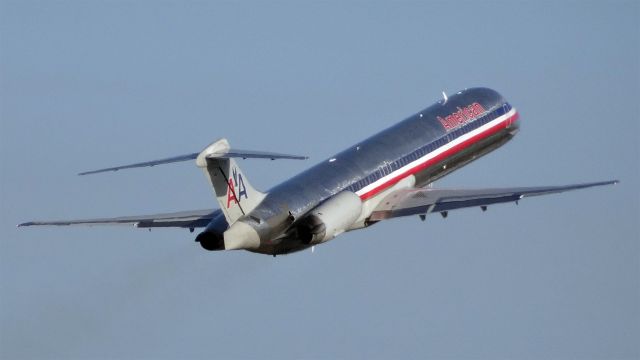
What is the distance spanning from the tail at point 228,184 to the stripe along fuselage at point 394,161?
0.51m

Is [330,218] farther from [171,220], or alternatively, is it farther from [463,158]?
[463,158]

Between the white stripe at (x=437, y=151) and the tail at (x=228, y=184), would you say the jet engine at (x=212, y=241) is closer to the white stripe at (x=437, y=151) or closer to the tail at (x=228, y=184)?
the tail at (x=228, y=184)

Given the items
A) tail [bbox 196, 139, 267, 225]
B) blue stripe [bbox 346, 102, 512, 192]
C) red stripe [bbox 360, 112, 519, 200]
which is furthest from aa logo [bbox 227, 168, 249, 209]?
red stripe [bbox 360, 112, 519, 200]

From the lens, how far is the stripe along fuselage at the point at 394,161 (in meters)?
80.9

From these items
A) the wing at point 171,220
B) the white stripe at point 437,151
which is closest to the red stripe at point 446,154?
the white stripe at point 437,151

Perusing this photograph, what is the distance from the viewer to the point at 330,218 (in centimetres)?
8144

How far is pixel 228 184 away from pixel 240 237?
2382mm

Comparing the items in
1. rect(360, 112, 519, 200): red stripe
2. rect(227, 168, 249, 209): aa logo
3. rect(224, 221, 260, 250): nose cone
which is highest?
rect(360, 112, 519, 200): red stripe

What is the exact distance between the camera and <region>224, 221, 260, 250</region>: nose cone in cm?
7806

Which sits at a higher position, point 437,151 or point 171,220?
point 437,151

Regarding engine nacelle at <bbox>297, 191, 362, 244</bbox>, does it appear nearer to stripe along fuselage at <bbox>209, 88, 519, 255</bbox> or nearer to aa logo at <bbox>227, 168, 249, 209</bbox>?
stripe along fuselage at <bbox>209, 88, 519, 255</bbox>

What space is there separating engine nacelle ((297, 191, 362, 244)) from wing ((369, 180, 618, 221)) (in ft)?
9.98

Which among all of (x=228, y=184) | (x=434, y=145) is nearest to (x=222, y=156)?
(x=228, y=184)

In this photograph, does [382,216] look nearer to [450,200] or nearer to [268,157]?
[450,200]
